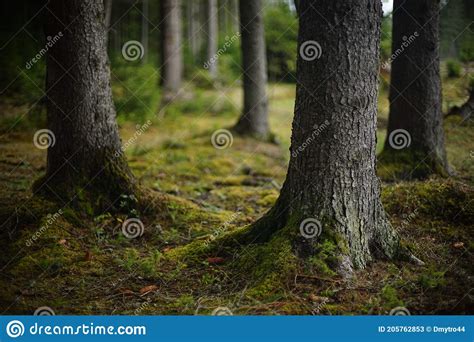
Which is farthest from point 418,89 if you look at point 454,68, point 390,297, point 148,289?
point 148,289

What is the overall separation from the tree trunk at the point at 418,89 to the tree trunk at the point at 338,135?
2644 millimetres

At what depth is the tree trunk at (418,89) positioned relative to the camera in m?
6.40

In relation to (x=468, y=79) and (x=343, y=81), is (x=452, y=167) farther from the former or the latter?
(x=343, y=81)

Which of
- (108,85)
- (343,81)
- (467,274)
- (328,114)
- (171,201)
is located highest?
(343,81)

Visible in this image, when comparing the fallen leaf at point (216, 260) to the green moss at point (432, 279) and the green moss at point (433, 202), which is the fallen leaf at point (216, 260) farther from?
the green moss at point (433, 202)

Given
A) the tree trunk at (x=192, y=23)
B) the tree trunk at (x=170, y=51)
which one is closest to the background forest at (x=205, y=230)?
the tree trunk at (x=170, y=51)

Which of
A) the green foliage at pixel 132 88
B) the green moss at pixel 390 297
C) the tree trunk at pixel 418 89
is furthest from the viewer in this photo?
the green foliage at pixel 132 88

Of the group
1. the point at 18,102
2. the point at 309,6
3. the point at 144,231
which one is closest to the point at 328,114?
the point at 309,6

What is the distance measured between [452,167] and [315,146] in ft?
12.1

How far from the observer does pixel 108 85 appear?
18.1 ft

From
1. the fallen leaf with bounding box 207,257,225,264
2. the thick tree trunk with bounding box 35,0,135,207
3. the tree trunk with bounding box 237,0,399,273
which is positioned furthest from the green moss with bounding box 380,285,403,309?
the thick tree trunk with bounding box 35,0,135,207

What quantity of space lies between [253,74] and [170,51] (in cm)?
573

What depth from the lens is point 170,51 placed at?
52.6 feet

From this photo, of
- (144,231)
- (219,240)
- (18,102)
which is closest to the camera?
(219,240)
